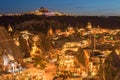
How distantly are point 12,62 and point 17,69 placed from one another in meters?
0.73

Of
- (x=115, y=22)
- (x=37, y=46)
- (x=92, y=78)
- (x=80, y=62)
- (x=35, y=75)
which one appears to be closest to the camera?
(x=92, y=78)

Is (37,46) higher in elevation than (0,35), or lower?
lower

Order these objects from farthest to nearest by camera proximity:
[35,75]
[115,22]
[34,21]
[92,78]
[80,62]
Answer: [115,22], [34,21], [80,62], [35,75], [92,78]

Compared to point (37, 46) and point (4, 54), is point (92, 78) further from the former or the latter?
point (37, 46)

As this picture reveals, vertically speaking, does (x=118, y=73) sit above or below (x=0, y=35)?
below

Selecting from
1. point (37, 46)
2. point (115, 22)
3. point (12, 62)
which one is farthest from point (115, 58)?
point (115, 22)

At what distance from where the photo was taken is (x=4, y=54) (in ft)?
95.3

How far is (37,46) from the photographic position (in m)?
50.9

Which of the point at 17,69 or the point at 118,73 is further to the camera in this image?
the point at 17,69

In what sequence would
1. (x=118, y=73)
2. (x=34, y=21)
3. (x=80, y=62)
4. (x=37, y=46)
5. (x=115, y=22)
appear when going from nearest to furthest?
(x=118, y=73), (x=80, y=62), (x=37, y=46), (x=34, y=21), (x=115, y=22)

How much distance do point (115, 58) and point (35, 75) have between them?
24.1 ft

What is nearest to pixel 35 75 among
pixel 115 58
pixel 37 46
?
pixel 115 58

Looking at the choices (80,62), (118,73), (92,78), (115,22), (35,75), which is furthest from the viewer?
(115,22)

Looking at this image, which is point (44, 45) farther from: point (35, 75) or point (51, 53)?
point (35, 75)
